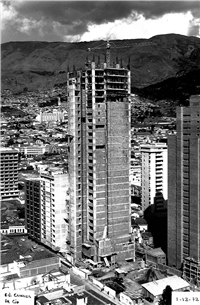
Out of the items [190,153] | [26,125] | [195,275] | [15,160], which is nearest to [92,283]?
[195,275]

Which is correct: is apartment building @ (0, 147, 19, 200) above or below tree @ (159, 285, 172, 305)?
above

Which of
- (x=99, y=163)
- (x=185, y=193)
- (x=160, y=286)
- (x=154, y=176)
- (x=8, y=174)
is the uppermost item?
(x=99, y=163)

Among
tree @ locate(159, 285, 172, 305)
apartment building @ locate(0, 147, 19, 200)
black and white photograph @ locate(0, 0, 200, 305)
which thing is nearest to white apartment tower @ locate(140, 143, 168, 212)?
black and white photograph @ locate(0, 0, 200, 305)

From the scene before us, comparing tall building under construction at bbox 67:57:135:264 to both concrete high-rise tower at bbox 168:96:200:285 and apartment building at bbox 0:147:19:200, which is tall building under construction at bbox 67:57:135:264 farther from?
apartment building at bbox 0:147:19:200

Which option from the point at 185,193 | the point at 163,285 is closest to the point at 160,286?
the point at 163,285

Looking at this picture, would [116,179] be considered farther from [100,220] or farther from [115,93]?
[115,93]

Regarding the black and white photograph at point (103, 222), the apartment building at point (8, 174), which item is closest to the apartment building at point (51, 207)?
the black and white photograph at point (103, 222)

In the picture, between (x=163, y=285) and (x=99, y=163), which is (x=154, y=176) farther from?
(x=163, y=285)
